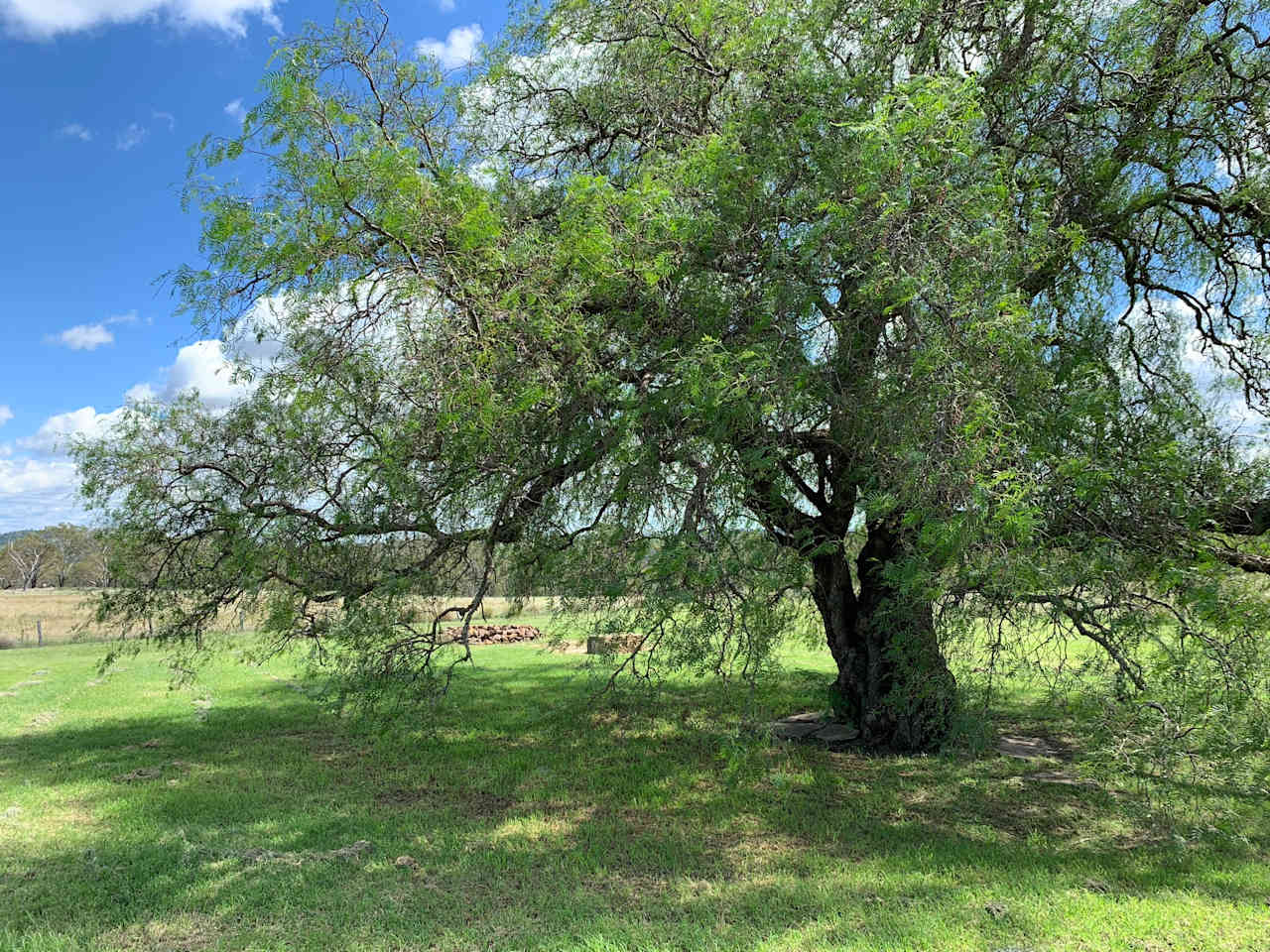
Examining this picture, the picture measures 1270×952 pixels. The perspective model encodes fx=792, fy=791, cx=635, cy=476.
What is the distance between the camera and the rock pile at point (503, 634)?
2527cm

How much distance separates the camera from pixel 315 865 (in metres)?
5.90

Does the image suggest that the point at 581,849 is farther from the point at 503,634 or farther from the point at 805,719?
the point at 503,634

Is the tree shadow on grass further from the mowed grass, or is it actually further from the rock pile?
the rock pile

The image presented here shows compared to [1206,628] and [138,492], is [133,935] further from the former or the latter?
[1206,628]

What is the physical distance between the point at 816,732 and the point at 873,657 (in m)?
1.75

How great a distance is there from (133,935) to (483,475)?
12.2 feet

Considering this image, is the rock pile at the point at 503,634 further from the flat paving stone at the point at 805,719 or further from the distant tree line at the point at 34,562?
the distant tree line at the point at 34,562

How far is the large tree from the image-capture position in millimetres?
4941

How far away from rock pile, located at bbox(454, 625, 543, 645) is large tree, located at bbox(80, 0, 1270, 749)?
57.8 feet

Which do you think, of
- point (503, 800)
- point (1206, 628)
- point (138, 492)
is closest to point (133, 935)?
point (503, 800)

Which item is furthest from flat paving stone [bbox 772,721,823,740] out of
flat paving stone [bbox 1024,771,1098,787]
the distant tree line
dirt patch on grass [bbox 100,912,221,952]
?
the distant tree line

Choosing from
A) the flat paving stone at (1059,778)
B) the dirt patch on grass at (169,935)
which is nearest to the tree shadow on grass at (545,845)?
the dirt patch on grass at (169,935)

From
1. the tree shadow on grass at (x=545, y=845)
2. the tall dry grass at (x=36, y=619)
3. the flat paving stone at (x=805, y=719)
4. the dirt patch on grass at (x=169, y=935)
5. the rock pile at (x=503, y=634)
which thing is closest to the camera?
the dirt patch on grass at (x=169, y=935)

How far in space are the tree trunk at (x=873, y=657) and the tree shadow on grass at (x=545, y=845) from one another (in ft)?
1.53
